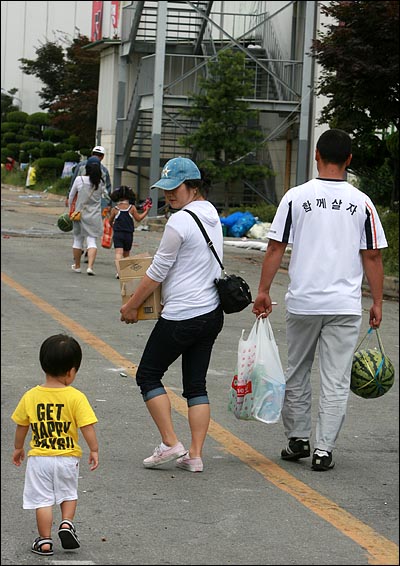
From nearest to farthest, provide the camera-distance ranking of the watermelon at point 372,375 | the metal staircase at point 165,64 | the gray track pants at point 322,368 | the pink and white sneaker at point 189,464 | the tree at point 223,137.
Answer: the metal staircase at point 165,64, the watermelon at point 372,375, the tree at point 223,137, the gray track pants at point 322,368, the pink and white sneaker at point 189,464

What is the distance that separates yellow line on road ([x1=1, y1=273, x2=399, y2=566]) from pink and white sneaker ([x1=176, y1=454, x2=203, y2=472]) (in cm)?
32

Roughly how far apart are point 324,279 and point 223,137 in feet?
3.37

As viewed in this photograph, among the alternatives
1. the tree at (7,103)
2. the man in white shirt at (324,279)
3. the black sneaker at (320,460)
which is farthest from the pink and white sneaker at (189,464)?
the tree at (7,103)

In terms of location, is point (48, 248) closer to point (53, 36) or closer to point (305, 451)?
point (305, 451)

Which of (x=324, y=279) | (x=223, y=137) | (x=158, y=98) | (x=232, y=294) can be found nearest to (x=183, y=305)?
(x=232, y=294)

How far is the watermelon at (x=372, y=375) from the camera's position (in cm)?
373

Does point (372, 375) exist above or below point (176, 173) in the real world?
below

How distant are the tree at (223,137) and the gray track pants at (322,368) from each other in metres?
0.60

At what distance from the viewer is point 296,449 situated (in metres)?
5.46

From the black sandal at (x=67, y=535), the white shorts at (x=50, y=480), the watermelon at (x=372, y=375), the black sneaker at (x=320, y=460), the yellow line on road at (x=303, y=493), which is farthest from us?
the black sneaker at (x=320, y=460)

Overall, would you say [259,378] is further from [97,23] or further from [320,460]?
[97,23]

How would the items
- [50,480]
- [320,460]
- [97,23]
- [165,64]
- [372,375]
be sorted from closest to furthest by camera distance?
[50,480] → [165,64] → [97,23] → [372,375] → [320,460]

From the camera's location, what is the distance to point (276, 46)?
13.9 feet

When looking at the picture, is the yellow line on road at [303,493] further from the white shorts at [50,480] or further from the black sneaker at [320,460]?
the white shorts at [50,480]
